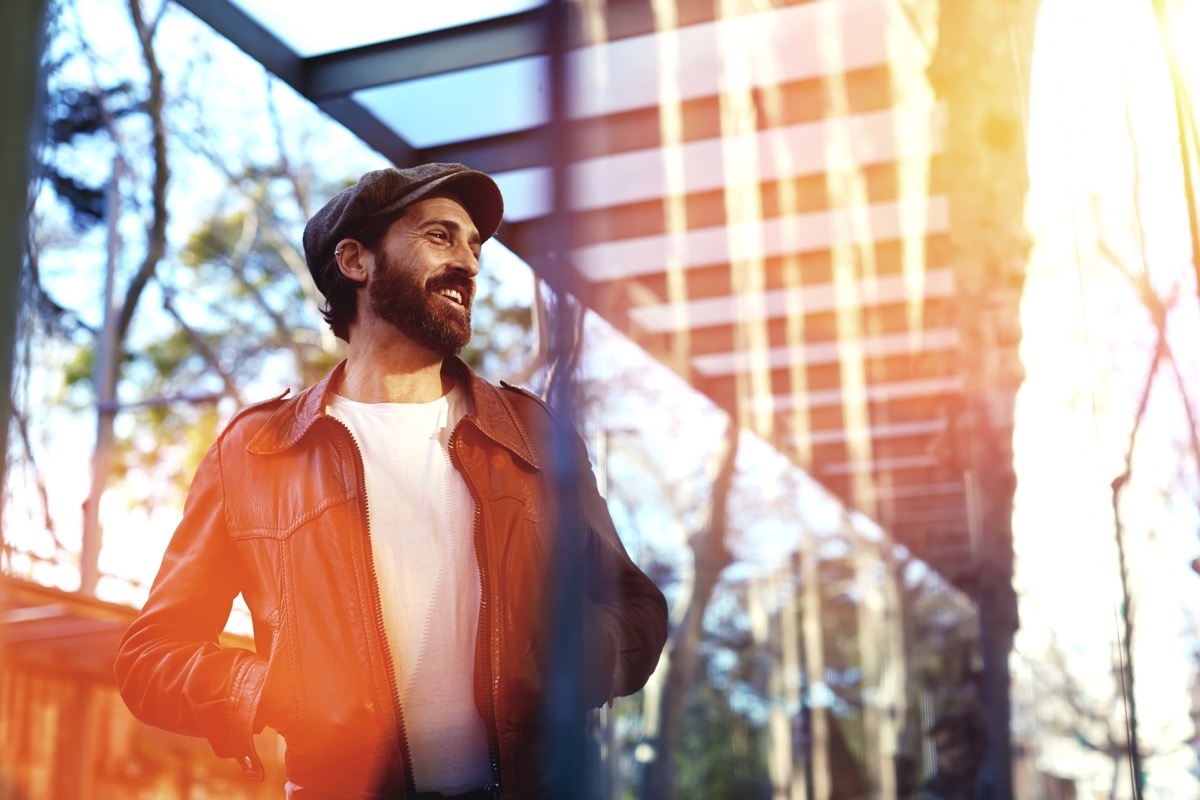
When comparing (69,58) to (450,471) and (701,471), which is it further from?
(450,471)

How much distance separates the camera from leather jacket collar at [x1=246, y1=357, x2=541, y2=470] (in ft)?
4.42

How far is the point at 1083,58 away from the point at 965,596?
118cm

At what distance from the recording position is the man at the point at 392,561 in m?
1.23

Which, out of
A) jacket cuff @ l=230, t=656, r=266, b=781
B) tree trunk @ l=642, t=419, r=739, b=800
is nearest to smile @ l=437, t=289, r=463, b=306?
jacket cuff @ l=230, t=656, r=266, b=781

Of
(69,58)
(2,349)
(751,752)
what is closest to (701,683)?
(751,752)

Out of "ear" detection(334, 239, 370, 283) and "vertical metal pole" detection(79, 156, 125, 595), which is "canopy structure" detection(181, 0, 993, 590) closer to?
"ear" detection(334, 239, 370, 283)

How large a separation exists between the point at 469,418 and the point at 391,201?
0.85 ft

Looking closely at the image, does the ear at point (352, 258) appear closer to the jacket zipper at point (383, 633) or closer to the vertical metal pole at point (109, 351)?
the jacket zipper at point (383, 633)

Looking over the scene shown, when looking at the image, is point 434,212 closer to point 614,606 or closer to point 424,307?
point 424,307

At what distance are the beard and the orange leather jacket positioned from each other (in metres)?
0.09

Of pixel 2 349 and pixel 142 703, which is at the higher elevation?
pixel 2 349

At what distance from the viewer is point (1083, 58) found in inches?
94.2

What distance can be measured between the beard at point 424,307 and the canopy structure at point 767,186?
2.48 ft

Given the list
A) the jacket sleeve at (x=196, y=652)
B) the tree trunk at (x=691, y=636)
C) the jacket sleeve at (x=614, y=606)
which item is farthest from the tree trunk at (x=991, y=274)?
the jacket sleeve at (x=196, y=652)
